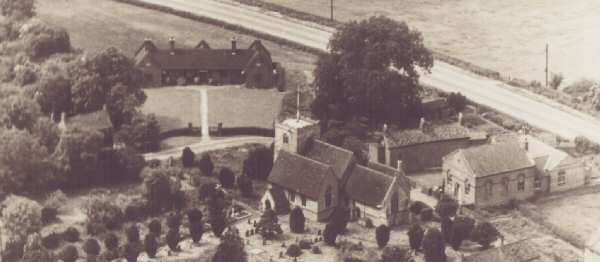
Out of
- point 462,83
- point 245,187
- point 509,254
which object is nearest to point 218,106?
point 245,187

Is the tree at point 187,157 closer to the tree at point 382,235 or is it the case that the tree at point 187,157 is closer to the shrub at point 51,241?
the shrub at point 51,241

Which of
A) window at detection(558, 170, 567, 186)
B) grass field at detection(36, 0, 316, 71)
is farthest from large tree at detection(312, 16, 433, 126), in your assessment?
grass field at detection(36, 0, 316, 71)

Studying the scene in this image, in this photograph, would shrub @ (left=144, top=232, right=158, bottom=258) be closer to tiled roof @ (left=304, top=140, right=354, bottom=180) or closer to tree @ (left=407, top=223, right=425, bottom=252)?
tiled roof @ (left=304, top=140, right=354, bottom=180)

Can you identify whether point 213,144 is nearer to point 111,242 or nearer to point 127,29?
point 111,242

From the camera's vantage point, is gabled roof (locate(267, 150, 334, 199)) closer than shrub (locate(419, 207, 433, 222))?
Yes

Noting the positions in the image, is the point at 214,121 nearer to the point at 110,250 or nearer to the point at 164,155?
the point at 164,155

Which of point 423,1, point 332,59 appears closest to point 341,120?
point 332,59

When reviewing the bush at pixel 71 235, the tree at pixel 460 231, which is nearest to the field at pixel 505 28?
the tree at pixel 460 231
